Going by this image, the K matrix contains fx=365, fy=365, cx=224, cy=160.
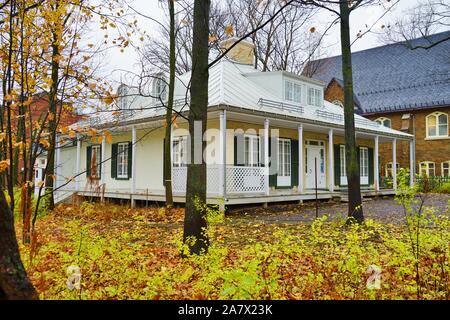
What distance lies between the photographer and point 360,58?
35.2 metres

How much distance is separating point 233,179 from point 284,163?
485cm

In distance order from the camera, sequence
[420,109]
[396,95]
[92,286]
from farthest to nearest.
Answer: [396,95] < [420,109] < [92,286]

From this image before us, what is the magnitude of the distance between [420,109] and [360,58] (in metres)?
9.64

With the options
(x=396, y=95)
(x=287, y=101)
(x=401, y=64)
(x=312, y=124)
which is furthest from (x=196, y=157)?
(x=401, y=64)

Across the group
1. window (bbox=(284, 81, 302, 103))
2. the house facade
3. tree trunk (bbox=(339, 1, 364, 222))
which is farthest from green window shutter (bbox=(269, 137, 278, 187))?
the house facade

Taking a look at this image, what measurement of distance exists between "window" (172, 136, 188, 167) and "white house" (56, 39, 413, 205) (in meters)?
0.04

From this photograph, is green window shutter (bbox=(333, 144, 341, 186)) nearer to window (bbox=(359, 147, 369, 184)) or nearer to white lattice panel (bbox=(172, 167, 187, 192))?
window (bbox=(359, 147, 369, 184))

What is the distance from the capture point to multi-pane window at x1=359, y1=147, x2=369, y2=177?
72.5ft

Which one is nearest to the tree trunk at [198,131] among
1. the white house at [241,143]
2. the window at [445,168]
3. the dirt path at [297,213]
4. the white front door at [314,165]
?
the dirt path at [297,213]

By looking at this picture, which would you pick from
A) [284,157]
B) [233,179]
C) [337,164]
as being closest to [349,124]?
[233,179]

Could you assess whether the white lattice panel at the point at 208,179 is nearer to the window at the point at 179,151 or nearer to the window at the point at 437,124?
the window at the point at 179,151

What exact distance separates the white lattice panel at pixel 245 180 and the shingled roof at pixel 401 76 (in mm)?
19507

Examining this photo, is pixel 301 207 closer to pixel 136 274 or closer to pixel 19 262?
pixel 136 274

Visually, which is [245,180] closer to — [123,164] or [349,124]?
[349,124]
